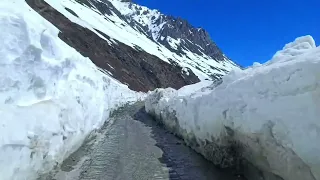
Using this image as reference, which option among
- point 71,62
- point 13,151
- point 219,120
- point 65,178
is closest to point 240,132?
point 219,120

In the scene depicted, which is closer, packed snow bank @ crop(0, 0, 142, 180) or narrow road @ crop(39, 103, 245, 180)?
packed snow bank @ crop(0, 0, 142, 180)

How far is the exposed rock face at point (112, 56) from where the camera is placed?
64312 mm

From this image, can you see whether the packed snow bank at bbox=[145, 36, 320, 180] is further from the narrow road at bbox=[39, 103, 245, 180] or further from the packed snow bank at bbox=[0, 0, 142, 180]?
the packed snow bank at bbox=[0, 0, 142, 180]

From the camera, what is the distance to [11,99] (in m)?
9.37

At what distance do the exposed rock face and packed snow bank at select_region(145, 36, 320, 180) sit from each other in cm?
4970

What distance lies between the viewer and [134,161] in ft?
40.1

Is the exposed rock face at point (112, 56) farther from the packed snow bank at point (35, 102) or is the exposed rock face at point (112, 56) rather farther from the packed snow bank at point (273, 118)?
the packed snow bank at point (273, 118)

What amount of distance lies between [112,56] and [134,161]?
210 ft

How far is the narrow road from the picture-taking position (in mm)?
10469

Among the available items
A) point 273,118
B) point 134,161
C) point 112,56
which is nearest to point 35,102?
point 134,161

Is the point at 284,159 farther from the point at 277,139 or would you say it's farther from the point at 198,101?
the point at 198,101

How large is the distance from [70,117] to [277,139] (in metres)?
7.52

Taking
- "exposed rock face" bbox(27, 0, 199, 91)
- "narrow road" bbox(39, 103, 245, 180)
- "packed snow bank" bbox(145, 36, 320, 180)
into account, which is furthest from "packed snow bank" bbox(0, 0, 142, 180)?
"exposed rock face" bbox(27, 0, 199, 91)

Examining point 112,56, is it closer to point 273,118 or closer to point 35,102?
point 35,102
